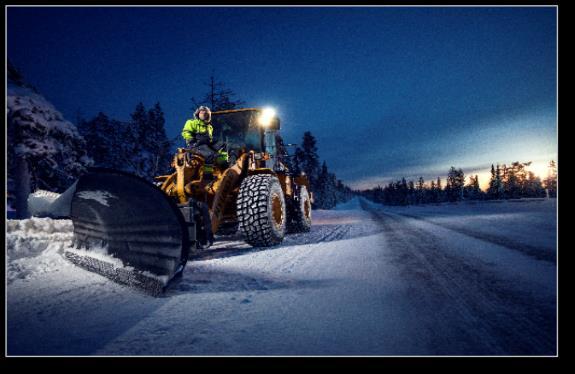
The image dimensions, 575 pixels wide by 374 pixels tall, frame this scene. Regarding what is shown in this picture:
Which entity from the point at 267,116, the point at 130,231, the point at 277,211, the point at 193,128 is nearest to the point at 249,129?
the point at 267,116

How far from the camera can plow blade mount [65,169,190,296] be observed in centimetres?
271

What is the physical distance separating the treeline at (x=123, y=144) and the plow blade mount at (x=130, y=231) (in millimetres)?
28131

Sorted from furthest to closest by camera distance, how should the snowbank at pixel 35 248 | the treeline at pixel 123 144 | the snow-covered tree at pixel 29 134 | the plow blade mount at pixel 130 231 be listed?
the treeline at pixel 123 144 → the snow-covered tree at pixel 29 134 → the snowbank at pixel 35 248 → the plow blade mount at pixel 130 231

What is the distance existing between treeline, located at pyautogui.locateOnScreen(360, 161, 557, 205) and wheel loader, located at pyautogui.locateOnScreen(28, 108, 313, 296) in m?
29.2

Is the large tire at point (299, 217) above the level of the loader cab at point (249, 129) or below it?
below

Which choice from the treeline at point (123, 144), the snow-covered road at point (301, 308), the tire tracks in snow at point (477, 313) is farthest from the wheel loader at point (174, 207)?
the treeline at point (123, 144)

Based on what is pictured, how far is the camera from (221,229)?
5.90 metres

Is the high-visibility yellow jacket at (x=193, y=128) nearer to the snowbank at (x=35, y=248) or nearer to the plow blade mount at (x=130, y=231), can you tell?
the plow blade mount at (x=130, y=231)

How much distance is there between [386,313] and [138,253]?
269 centimetres

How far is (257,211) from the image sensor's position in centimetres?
491

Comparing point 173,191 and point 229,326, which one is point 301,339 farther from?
point 173,191

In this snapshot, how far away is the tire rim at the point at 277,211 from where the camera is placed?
18.1ft

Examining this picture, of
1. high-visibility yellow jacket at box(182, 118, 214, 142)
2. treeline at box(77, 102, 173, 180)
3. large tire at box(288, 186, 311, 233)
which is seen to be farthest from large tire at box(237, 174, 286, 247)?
treeline at box(77, 102, 173, 180)

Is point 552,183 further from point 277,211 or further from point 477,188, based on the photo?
point 477,188
